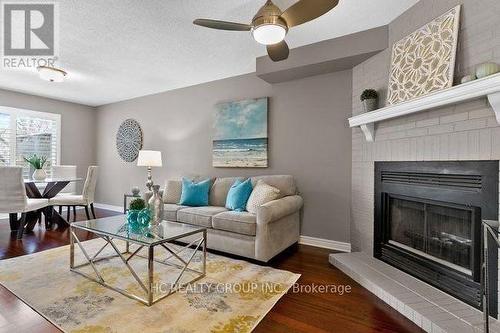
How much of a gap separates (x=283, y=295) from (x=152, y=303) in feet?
3.34

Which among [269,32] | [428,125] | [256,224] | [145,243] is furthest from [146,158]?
[428,125]

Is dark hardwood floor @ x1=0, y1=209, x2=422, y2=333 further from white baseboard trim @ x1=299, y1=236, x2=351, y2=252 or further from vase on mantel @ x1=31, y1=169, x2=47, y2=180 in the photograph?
vase on mantel @ x1=31, y1=169, x2=47, y2=180

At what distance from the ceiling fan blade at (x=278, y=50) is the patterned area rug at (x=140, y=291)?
208cm

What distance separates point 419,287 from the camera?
2.10 meters

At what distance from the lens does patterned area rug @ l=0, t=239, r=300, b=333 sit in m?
1.74

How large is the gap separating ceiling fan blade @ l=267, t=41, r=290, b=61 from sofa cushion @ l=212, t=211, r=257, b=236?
162 centimetres

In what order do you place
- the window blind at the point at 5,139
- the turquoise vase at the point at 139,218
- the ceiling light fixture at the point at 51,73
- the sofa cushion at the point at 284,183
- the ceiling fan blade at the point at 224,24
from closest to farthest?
the ceiling fan blade at the point at 224,24, the turquoise vase at the point at 139,218, the sofa cushion at the point at 284,183, the ceiling light fixture at the point at 51,73, the window blind at the point at 5,139

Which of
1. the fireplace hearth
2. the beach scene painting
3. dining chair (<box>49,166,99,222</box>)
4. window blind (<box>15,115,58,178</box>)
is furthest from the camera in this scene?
window blind (<box>15,115,58,178</box>)

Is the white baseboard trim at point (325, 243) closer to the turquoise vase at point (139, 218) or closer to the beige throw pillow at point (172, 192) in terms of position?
the beige throw pillow at point (172, 192)

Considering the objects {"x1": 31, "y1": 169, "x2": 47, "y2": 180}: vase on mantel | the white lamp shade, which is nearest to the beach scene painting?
the white lamp shade

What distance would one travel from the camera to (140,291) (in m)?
2.17

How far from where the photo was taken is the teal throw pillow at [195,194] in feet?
12.0

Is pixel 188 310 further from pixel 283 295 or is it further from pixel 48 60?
pixel 48 60

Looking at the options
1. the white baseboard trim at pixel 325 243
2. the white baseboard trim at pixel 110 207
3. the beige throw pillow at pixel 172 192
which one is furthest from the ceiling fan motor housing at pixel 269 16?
the white baseboard trim at pixel 110 207
